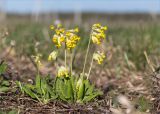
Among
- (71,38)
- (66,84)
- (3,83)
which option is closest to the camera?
(71,38)

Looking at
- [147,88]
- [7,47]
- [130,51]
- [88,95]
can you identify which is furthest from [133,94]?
[7,47]

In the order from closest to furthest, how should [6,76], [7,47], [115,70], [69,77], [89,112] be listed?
[89,112]
[69,77]
[6,76]
[115,70]
[7,47]

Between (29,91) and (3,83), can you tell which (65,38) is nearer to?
(29,91)

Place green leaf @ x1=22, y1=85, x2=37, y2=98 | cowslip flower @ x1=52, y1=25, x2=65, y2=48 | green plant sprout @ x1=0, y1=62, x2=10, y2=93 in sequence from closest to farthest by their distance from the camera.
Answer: cowslip flower @ x1=52, y1=25, x2=65, y2=48 → green leaf @ x1=22, y1=85, x2=37, y2=98 → green plant sprout @ x1=0, y1=62, x2=10, y2=93

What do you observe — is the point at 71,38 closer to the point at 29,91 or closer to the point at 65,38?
the point at 65,38

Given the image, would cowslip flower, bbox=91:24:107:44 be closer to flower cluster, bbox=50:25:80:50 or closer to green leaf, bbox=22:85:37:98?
flower cluster, bbox=50:25:80:50

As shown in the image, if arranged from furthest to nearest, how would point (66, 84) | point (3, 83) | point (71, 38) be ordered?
1. point (3, 83)
2. point (66, 84)
3. point (71, 38)

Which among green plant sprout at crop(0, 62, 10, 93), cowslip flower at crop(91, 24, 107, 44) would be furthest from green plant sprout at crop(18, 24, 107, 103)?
green plant sprout at crop(0, 62, 10, 93)

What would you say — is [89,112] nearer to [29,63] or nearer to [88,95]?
[88,95]

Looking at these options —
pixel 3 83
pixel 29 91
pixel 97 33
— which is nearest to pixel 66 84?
pixel 29 91

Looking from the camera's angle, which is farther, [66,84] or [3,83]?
[3,83]

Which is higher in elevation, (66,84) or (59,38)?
(59,38)
